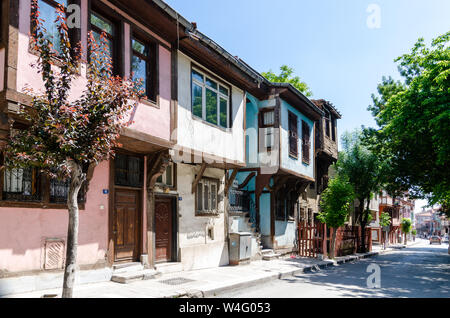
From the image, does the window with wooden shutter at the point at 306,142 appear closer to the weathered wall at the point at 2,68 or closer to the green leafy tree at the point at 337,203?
the green leafy tree at the point at 337,203

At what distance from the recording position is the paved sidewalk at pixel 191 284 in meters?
8.25

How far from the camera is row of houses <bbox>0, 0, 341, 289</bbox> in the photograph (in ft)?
25.5

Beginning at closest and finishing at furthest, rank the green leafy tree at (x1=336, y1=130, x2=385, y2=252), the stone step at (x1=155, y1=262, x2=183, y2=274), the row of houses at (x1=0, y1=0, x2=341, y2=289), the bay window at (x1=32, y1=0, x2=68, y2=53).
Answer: the row of houses at (x1=0, y1=0, x2=341, y2=289)
the bay window at (x1=32, y1=0, x2=68, y2=53)
the stone step at (x1=155, y1=262, x2=183, y2=274)
the green leafy tree at (x1=336, y1=130, x2=385, y2=252)

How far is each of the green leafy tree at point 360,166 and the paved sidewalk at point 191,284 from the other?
42.6ft

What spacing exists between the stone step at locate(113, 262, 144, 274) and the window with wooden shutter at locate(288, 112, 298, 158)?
10268 mm

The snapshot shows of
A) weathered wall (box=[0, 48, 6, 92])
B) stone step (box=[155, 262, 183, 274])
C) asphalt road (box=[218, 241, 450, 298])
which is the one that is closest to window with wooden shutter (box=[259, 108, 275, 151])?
asphalt road (box=[218, 241, 450, 298])

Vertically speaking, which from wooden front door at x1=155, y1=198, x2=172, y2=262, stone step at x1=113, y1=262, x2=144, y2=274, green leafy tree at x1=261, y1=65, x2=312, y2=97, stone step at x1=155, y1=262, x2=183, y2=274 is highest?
green leafy tree at x1=261, y1=65, x2=312, y2=97

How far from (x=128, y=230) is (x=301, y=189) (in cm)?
1289

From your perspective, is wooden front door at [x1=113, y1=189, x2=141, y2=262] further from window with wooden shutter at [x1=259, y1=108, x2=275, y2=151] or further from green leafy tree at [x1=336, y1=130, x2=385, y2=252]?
green leafy tree at [x1=336, y1=130, x2=385, y2=252]

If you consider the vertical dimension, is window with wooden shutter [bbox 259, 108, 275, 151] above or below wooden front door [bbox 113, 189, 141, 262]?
above

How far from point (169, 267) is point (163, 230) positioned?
1.16 meters

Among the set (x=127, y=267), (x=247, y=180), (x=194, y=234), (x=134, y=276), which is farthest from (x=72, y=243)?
(x=247, y=180)

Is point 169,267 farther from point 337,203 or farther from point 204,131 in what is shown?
point 337,203
